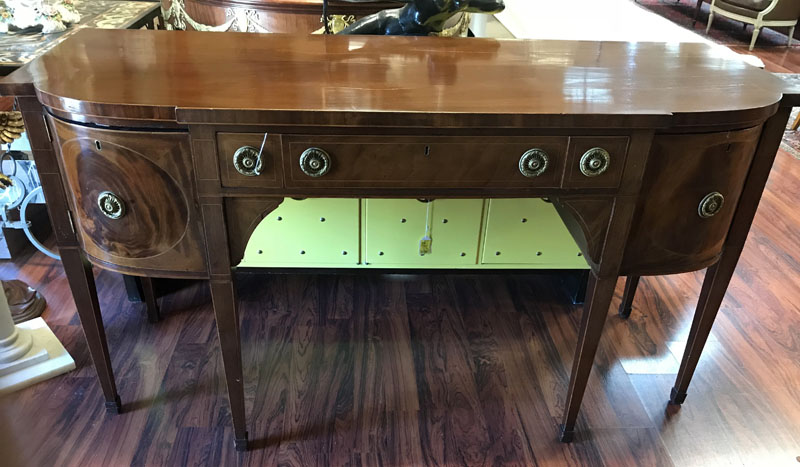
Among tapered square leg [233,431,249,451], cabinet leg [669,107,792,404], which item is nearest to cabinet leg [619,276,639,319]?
cabinet leg [669,107,792,404]

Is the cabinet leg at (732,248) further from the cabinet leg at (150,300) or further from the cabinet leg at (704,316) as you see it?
the cabinet leg at (150,300)

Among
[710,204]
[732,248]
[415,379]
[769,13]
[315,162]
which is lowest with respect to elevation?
[415,379]

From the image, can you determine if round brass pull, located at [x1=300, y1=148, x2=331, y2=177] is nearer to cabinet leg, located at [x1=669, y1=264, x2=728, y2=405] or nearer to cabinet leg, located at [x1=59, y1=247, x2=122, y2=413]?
cabinet leg, located at [x1=59, y1=247, x2=122, y2=413]

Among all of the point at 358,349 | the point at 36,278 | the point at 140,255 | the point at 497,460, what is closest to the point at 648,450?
the point at 497,460

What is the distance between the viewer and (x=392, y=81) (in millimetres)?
1043

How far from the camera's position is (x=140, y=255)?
1064mm

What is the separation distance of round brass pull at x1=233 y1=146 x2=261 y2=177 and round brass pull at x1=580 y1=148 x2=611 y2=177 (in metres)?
0.52

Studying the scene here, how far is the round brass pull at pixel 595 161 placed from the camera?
98 centimetres

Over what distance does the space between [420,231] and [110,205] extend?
819 mm

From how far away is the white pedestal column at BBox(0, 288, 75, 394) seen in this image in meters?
1.41

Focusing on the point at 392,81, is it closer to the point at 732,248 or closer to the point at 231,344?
the point at 231,344

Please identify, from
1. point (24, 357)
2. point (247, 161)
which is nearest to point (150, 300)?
point (24, 357)

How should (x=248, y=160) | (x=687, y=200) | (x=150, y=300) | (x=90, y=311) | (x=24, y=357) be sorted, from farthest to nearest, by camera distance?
(x=150, y=300)
(x=24, y=357)
(x=90, y=311)
(x=687, y=200)
(x=248, y=160)

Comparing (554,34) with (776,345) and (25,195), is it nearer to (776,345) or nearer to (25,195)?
(776,345)
